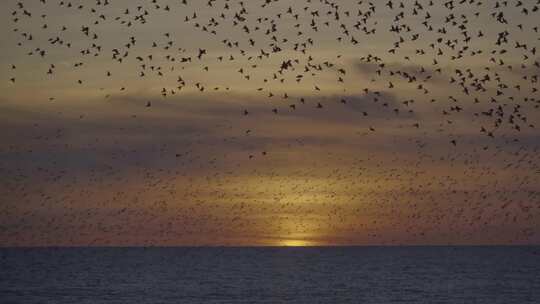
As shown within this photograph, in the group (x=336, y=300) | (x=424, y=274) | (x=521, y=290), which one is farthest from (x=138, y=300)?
(x=424, y=274)

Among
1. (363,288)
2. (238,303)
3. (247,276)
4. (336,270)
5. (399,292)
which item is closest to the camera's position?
(238,303)

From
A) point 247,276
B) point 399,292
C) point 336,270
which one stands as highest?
point 336,270

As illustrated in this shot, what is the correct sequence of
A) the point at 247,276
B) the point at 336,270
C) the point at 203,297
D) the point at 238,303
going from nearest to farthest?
the point at 238,303 < the point at 203,297 < the point at 247,276 < the point at 336,270

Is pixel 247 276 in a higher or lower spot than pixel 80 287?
higher

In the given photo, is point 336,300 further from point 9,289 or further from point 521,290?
point 9,289

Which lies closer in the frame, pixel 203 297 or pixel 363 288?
pixel 203 297

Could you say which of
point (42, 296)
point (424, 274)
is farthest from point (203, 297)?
point (424, 274)

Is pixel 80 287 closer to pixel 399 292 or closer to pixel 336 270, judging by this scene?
pixel 399 292

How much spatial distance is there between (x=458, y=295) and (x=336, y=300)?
52.1 ft

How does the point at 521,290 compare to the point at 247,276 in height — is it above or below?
below

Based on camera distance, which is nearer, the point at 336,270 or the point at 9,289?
the point at 9,289

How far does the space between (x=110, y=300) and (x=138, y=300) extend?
2.92 meters

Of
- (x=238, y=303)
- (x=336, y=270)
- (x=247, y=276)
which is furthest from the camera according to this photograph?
(x=336, y=270)

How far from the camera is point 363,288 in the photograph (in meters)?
137
